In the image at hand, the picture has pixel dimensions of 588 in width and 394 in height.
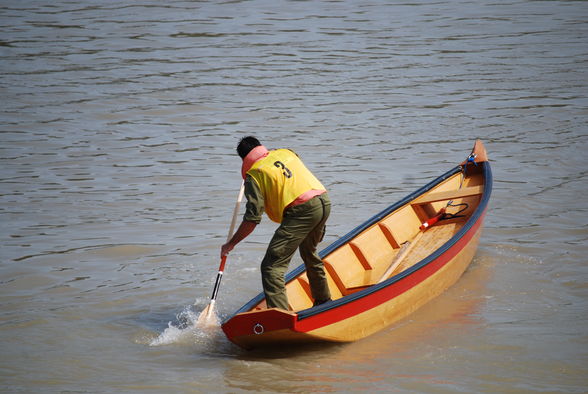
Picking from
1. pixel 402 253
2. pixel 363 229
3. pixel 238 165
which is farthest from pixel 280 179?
pixel 238 165

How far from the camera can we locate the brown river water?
7004 millimetres

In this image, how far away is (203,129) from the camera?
15867mm

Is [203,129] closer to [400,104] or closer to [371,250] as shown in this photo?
[400,104]

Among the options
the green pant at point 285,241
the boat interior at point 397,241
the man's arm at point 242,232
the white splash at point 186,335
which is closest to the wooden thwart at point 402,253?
the boat interior at point 397,241

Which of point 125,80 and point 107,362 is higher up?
point 125,80

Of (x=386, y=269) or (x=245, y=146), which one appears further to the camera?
(x=386, y=269)

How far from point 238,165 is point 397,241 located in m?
5.13

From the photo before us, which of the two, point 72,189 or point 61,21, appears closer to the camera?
point 72,189

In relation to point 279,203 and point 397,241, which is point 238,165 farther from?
point 279,203

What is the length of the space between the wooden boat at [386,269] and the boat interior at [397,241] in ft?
0.03

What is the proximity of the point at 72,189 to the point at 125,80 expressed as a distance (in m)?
7.17

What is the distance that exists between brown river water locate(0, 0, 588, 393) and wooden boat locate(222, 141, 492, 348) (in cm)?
24

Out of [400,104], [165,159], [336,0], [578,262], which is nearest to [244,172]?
[578,262]

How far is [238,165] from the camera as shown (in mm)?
13750
